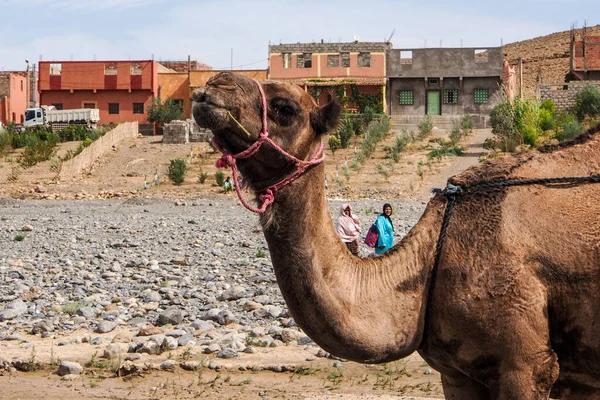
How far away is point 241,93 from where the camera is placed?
4.53 m

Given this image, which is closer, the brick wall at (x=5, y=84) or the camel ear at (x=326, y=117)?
the camel ear at (x=326, y=117)

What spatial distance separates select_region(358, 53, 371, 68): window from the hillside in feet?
62.0

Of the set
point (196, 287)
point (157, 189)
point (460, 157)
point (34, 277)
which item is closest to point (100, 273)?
point (34, 277)

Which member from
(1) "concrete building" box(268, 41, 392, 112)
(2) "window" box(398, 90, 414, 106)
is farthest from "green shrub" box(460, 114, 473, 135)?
(2) "window" box(398, 90, 414, 106)

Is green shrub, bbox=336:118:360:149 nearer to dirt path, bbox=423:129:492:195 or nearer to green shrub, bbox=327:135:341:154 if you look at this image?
green shrub, bbox=327:135:341:154

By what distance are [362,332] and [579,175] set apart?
1439 millimetres

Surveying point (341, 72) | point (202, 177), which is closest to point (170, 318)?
point (202, 177)

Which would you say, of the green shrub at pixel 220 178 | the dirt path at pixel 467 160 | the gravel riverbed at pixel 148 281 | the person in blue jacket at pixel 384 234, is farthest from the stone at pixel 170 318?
the green shrub at pixel 220 178

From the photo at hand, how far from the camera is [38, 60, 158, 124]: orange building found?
59375mm

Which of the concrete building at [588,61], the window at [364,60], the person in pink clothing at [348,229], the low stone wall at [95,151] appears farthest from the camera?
the concrete building at [588,61]

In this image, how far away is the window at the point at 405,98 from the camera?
186ft

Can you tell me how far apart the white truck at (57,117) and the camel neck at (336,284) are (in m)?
52.7

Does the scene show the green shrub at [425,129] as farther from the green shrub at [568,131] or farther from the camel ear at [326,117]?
the camel ear at [326,117]

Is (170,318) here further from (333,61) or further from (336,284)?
(333,61)
